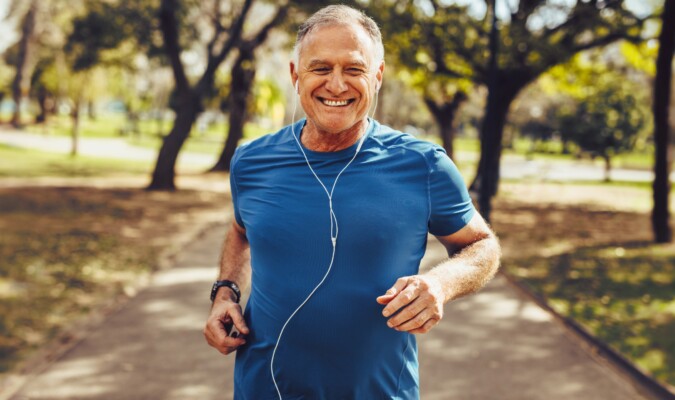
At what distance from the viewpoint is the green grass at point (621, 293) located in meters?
6.60

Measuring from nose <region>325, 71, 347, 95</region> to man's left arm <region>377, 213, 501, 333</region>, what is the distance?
58 centimetres

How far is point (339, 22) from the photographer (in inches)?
84.2

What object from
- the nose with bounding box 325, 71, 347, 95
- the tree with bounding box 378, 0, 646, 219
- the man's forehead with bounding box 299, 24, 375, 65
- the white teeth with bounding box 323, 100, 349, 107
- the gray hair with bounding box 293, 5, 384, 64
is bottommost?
the white teeth with bounding box 323, 100, 349, 107

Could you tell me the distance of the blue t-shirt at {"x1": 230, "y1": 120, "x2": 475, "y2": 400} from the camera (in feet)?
6.76

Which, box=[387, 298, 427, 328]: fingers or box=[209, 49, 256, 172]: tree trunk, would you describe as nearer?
box=[387, 298, 427, 328]: fingers

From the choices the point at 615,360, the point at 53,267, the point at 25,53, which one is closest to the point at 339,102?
the point at 615,360

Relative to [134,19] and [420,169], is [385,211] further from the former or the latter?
[134,19]

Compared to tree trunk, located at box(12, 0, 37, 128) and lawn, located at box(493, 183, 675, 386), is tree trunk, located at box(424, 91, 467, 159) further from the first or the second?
tree trunk, located at box(12, 0, 37, 128)

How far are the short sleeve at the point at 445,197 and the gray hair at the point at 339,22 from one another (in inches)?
16.3

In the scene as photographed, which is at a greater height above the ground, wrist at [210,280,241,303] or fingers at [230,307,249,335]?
wrist at [210,280,241,303]

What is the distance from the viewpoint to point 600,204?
21438 mm

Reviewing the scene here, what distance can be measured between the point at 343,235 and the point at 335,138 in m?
0.36

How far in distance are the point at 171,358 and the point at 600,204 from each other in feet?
60.0

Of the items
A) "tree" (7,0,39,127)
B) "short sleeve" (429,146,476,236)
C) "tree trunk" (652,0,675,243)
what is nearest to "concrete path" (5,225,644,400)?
"short sleeve" (429,146,476,236)
